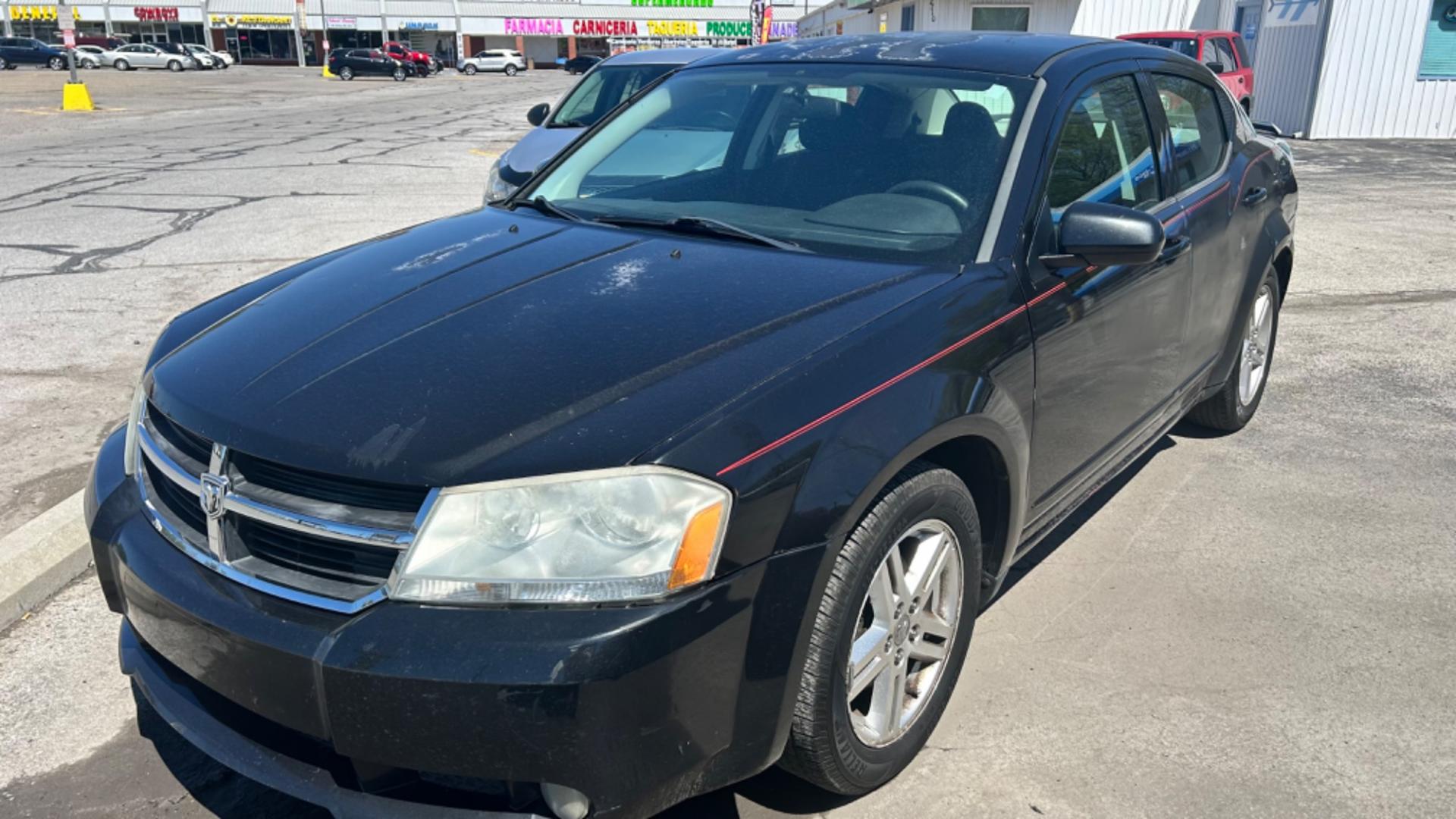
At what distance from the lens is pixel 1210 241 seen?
411cm

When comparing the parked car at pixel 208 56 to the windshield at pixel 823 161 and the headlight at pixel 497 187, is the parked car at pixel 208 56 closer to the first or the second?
the headlight at pixel 497 187

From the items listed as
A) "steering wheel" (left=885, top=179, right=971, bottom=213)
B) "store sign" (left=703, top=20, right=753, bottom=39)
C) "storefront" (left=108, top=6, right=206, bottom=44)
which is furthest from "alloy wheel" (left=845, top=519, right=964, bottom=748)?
"storefront" (left=108, top=6, right=206, bottom=44)

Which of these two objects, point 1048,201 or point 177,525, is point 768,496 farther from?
point 1048,201

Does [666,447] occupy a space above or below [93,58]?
above

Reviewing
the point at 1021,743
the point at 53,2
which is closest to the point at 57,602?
the point at 1021,743

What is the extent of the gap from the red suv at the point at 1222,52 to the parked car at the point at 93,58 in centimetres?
5628

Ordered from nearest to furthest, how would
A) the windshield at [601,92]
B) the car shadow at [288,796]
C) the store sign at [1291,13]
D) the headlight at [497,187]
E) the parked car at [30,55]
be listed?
the car shadow at [288,796] < the headlight at [497,187] < the windshield at [601,92] < the store sign at [1291,13] < the parked car at [30,55]

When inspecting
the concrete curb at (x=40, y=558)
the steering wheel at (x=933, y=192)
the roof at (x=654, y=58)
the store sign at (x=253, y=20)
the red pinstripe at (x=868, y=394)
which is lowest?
the concrete curb at (x=40, y=558)

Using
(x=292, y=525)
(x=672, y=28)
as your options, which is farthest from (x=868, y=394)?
(x=672, y=28)


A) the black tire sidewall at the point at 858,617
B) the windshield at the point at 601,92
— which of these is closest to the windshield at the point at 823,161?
the black tire sidewall at the point at 858,617

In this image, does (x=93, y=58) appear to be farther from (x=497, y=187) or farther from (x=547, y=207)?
(x=547, y=207)

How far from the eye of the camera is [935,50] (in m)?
3.60

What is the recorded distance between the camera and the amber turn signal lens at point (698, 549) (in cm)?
201

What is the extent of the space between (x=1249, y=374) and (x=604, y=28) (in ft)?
249
